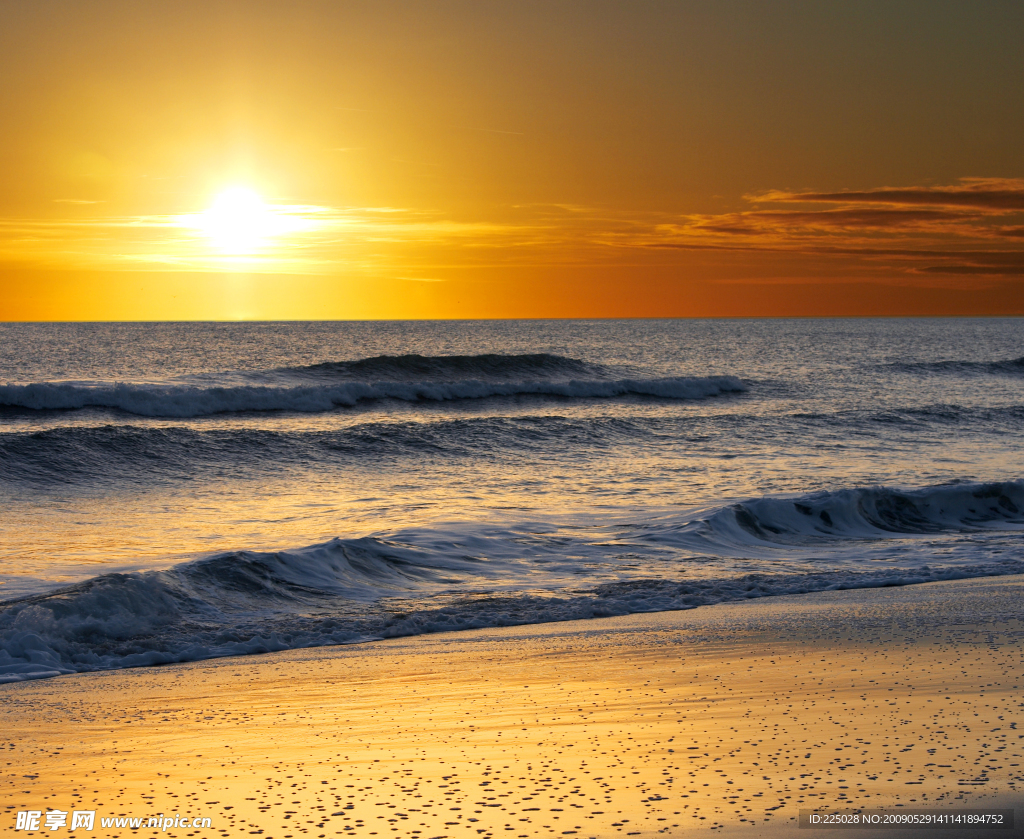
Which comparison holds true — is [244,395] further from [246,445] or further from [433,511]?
[433,511]

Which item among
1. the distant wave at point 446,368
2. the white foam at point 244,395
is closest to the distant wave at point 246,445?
the white foam at point 244,395

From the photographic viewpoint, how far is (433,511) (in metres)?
12.6

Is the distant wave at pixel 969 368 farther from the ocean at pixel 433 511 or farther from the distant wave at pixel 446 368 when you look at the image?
the distant wave at pixel 446 368

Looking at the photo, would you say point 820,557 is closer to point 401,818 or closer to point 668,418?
point 401,818

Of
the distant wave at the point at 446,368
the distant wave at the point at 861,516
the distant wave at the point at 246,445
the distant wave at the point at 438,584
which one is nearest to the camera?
the distant wave at the point at 438,584

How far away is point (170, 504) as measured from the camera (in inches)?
530

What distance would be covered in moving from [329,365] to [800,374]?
81.3 ft

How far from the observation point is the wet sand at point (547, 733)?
3.42 metres

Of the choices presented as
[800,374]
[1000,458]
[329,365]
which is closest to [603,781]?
[1000,458]

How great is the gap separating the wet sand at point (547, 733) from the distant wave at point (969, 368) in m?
44.7

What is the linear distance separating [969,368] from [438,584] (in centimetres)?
4805

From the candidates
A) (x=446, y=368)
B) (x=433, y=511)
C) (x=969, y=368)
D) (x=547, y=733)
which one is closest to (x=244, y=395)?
(x=446, y=368)

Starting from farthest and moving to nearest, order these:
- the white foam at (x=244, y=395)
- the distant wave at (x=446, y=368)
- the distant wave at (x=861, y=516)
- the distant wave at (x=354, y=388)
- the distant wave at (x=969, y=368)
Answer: the distant wave at (x=969, y=368)
the distant wave at (x=446, y=368)
the distant wave at (x=354, y=388)
the white foam at (x=244, y=395)
the distant wave at (x=861, y=516)

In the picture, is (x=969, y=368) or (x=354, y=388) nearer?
(x=354, y=388)
